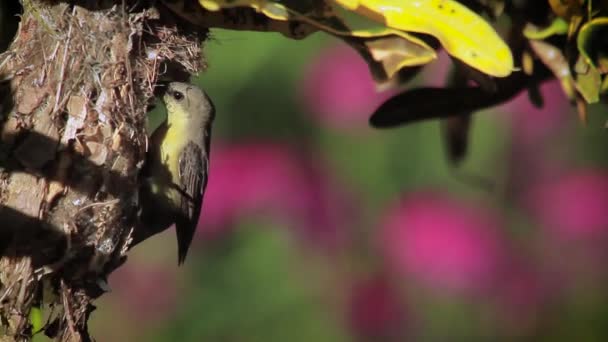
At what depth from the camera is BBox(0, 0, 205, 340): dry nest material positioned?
1282 mm

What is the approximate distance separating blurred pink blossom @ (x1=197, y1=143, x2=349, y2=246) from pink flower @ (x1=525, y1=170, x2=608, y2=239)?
414 millimetres

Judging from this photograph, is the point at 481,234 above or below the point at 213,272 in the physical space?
above

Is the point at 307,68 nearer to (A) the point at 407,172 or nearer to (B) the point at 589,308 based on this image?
(A) the point at 407,172

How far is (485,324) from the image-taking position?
2.56 m

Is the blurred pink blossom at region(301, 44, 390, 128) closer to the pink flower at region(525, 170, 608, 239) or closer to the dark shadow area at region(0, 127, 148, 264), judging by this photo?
the pink flower at region(525, 170, 608, 239)

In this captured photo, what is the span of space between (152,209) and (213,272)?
43.6 inches

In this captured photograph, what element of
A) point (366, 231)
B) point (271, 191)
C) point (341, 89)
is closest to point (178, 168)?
point (271, 191)

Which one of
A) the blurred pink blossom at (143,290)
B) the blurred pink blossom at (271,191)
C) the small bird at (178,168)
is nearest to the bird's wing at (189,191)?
the small bird at (178,168)

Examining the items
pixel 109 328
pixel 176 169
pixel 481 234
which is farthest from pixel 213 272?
pixel 176 169

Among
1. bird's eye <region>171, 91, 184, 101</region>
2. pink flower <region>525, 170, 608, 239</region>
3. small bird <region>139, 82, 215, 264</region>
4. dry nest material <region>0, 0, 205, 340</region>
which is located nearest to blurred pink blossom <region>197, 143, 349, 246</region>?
pink flower <region>525, 170, 608, 239</region>

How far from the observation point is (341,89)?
249 centimetres

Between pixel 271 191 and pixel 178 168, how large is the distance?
2.80 ft

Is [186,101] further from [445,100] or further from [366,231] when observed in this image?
[366,231]

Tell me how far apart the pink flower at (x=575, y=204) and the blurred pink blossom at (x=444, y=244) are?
0.17m
